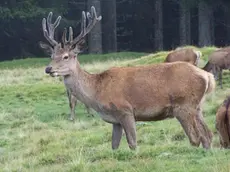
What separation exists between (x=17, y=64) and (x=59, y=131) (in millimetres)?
Result: 22756

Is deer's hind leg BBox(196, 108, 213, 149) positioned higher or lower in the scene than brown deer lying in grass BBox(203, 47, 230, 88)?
higher

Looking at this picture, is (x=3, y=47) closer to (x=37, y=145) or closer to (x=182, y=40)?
(x=182, y=40)

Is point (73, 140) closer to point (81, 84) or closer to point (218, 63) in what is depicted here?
point (81, 84)

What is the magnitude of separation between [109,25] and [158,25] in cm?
337

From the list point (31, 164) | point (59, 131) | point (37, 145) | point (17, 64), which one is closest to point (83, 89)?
point (31, 164)

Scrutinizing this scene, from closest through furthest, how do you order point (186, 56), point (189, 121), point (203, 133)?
point (189, 121) → point (203, 133) → point (186, 56)

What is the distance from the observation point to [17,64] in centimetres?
3706

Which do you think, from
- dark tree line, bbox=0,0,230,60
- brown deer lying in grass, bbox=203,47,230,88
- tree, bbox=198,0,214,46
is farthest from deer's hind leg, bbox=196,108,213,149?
tree, bbox=198,0,214,46

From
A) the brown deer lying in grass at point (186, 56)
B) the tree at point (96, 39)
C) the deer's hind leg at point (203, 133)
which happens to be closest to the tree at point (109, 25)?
the tree at point (96, 39)

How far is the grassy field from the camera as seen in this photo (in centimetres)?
840

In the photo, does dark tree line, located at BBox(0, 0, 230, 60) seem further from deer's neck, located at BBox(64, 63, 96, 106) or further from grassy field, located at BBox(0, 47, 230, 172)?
deer's neck, located at BBox(64, 63, 96, 106)

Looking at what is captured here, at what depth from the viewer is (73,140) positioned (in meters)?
13.0

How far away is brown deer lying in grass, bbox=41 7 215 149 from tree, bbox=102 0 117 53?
1392 inches

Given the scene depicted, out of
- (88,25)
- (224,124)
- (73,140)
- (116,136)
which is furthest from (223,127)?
(73,140)
